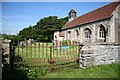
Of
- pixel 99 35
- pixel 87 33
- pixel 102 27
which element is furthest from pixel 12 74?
pixel 87 33

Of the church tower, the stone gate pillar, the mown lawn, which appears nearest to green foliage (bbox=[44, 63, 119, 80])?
the mown lawn

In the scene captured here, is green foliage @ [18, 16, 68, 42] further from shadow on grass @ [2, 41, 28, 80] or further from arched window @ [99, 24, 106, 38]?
shadow on grass @ [2, 41, 28, 80]

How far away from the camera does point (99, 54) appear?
8.54m

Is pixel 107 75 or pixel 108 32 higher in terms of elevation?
pixel 108 32

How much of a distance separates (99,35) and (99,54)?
17.5 m

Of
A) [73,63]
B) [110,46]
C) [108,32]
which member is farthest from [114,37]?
[73,63]

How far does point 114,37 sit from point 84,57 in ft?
49.7

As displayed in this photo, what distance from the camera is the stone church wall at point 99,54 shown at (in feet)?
26.5

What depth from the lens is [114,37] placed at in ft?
71.1

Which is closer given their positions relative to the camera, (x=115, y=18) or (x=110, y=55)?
(x=110, y=55)

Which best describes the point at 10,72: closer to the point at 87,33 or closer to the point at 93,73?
the point at 93,73

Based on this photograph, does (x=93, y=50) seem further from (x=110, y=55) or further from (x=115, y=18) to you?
(x=115, y=18)

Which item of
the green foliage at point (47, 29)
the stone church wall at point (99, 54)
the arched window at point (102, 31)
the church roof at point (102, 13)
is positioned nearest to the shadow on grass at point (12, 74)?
the stone church wall at point (99, 54)

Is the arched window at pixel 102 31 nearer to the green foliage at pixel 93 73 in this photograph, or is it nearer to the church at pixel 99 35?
the church at pixel 99 35
